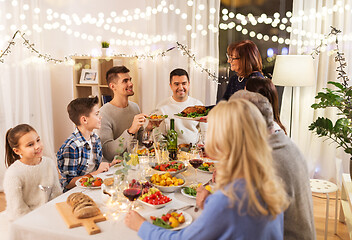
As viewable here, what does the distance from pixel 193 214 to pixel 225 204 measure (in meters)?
0.56

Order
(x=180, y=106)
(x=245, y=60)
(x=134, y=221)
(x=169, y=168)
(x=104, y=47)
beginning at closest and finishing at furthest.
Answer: (x=134, y=221) → (x=169, y=168) → (x=245, y=60) → (x=180, y=106) → (x=104, y=47)

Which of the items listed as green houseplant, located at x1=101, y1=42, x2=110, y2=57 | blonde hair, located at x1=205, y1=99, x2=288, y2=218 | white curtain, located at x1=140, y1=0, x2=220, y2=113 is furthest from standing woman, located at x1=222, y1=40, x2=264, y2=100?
green houseplant, located at x1=101, y1=42, x2=110, y2=57

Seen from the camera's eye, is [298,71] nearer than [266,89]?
No

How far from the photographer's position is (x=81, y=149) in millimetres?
2291

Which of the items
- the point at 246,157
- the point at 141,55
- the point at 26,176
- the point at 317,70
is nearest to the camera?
the point at 246,157

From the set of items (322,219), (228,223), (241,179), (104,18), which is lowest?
(322,219)

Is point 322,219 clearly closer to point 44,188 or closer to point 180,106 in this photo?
point 180,106

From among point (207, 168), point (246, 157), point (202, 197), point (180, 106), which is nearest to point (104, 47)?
point (180, 106)

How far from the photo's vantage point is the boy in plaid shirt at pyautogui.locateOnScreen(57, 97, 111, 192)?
2.24 metres

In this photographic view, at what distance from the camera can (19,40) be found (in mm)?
4043

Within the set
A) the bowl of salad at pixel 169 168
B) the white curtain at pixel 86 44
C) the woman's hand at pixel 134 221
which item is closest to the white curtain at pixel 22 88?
the white curtain at pixel 86 44

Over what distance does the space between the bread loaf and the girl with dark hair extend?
43 cm

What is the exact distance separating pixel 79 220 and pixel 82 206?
0.23 ft

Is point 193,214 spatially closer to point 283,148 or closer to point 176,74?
point 283,148
